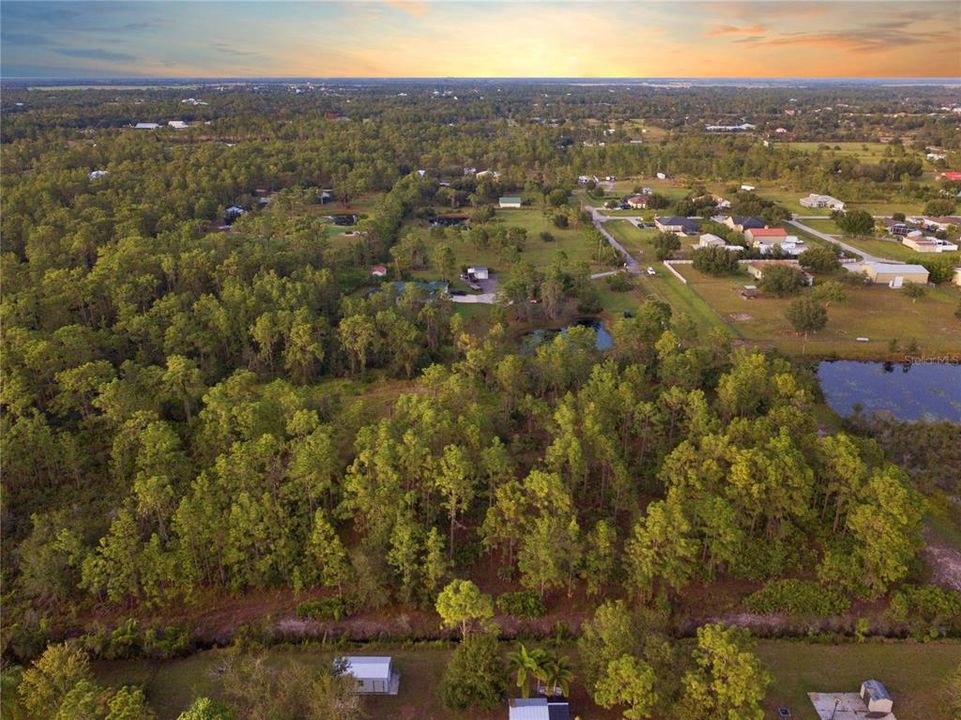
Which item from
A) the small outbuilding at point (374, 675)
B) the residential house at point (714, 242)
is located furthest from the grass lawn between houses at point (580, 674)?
the residential house at point (714, 242)

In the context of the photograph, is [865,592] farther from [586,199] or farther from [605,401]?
[586,199]

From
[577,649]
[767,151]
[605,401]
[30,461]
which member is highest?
[767,151]

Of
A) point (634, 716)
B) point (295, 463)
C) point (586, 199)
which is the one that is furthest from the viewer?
point (586, 199)

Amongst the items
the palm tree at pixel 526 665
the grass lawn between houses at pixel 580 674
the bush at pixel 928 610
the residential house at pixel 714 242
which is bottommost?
the grass lawn between houses at pixel 580 674

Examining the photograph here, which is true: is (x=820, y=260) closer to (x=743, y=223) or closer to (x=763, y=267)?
(x=763, y=267)

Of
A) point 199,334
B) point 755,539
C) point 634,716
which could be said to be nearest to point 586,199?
point 199,334

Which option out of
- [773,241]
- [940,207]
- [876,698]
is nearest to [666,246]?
[773,241]

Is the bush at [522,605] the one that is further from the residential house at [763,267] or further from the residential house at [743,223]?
the residential house at [743,223]
